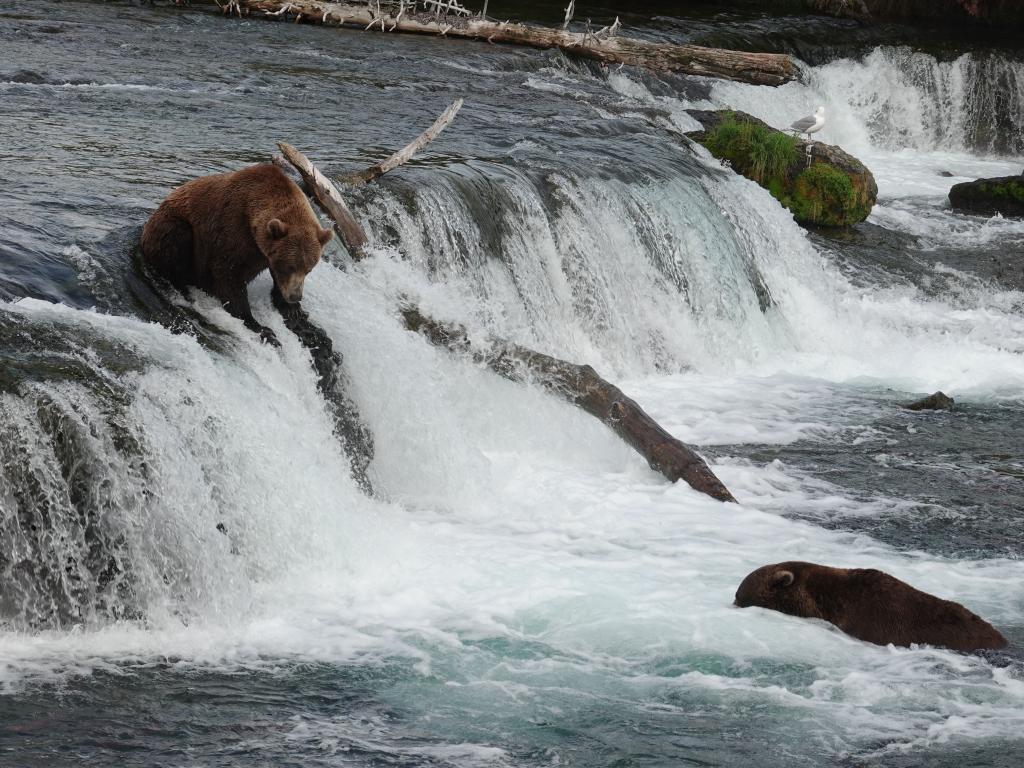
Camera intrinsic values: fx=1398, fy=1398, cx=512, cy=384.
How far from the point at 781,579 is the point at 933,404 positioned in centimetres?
498

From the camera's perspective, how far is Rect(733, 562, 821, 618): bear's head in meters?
6.88

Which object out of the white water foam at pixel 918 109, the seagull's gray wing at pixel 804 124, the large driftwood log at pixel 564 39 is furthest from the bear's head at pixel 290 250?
the white water foam at pixel 918 109

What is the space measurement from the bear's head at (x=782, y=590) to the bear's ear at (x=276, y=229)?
301 centimetres

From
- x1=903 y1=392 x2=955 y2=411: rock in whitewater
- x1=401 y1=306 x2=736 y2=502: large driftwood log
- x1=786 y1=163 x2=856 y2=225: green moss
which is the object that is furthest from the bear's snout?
x1=786 y1=163 x2=856 y2=225: green moss

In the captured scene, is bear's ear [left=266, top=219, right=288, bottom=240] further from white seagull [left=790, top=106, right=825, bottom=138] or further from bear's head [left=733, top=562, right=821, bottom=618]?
white seagull [left=790, top=106, right=825, bottom=138]

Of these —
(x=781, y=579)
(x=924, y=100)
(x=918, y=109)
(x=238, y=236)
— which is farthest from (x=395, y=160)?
(x=924, y=100)

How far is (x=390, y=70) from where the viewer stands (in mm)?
17188

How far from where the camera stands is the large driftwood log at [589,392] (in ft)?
29.2

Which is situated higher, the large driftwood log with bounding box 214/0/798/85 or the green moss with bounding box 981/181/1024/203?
the large driftwood log with bounding box 214/0/798/85

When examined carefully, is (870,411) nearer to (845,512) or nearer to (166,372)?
(845,512)

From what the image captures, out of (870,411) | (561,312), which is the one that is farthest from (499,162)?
(870,411)

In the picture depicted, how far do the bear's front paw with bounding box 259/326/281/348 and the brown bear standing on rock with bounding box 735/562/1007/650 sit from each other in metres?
2.93

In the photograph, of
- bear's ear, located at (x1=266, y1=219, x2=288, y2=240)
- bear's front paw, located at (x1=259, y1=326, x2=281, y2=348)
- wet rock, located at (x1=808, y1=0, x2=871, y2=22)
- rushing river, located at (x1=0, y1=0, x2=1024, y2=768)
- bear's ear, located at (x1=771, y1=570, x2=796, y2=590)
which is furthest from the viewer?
wet rock, located at (x1=808, y1=0, x2=871, y2=22)

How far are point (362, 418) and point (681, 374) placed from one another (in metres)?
4.32
